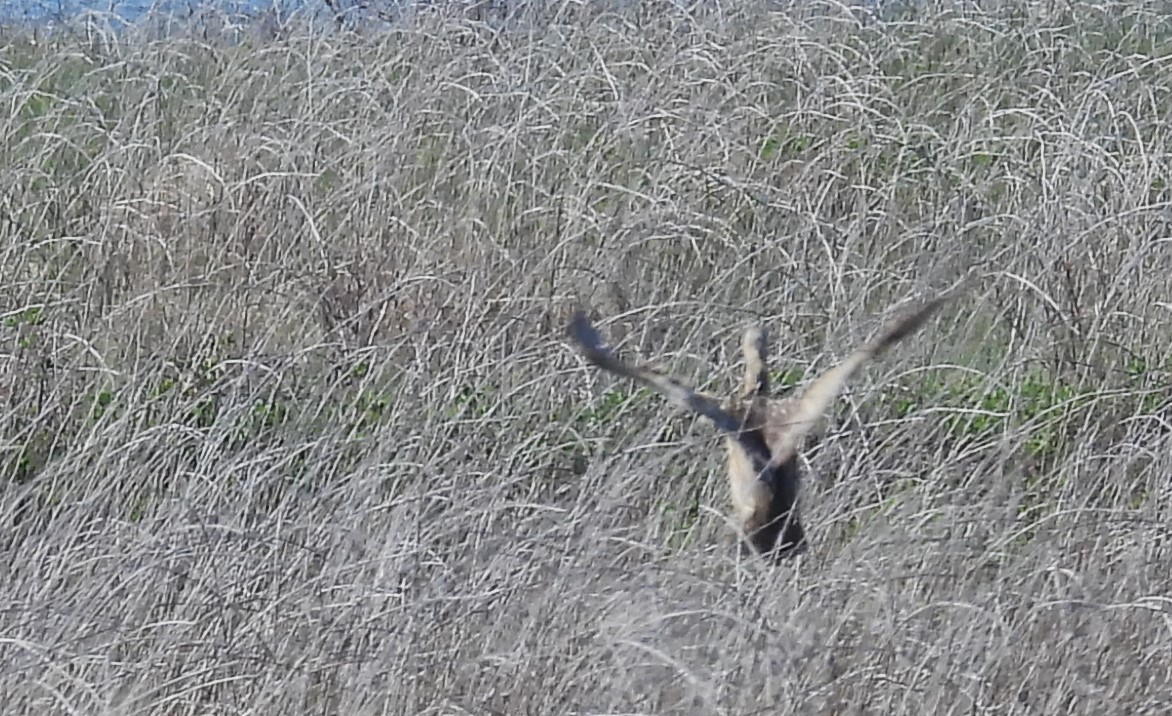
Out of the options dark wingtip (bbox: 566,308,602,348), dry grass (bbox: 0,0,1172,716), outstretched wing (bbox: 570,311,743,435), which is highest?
dark wingtip (bbox: 566,308,602,348)

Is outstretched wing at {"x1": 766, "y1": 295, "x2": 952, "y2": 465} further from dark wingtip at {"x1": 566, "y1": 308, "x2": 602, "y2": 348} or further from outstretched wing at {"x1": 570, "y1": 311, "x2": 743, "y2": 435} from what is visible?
dark wingtip at {"x1": 566, "y1": 308, "x2": 602, "y2": 348}

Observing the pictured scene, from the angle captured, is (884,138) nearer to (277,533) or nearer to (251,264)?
(251,264)

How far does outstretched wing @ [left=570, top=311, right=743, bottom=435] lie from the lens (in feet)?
8.86

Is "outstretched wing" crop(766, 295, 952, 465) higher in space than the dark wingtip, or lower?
lower

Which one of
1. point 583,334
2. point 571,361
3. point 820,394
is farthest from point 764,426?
point 571,361

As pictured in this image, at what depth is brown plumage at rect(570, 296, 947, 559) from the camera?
106 inches

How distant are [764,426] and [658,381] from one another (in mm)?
170

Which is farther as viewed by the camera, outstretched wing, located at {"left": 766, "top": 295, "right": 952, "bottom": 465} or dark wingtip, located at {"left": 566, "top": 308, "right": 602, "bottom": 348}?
dark wingtip, located at {"left": 566, "top": 308, "right": 602, "bottom": 348}

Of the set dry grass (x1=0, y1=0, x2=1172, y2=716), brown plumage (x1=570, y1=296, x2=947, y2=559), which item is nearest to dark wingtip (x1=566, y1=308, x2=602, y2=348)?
brown plumage (x1=570, y1=296, x2=947, y2=559)

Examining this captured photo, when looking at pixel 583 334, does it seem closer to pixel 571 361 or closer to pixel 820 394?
pixel 820 394

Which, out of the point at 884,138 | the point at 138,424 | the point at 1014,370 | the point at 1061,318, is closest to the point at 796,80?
the point at 884,138

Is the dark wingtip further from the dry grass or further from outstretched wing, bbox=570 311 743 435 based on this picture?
the dry grass

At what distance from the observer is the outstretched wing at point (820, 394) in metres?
2.64

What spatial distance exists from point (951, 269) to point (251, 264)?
5.28 ft
